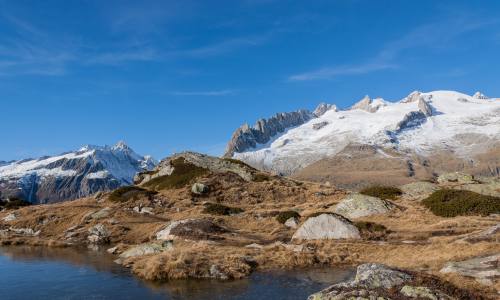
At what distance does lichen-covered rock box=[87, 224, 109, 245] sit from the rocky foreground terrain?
0.15 m

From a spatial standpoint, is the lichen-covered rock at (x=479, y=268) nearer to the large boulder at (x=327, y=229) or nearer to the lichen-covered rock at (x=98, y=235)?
the large boulder at (x=327, y=229)

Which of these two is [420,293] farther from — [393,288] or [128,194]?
[128,194]

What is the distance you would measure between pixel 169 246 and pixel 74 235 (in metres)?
22.0

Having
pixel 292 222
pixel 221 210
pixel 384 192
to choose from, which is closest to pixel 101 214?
pixel 221 210

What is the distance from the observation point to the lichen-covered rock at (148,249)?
40.8 metres

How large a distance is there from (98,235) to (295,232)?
2439 cm

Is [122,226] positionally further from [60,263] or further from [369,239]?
[369,239]

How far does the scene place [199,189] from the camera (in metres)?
79.7

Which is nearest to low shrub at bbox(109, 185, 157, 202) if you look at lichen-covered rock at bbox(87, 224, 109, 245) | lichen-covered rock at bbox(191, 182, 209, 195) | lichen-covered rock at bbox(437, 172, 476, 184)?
lichen-covered rock at bbox(191, 182, 209, 195)

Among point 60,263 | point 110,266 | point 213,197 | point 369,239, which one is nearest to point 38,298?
point 110,266

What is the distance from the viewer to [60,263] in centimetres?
4191

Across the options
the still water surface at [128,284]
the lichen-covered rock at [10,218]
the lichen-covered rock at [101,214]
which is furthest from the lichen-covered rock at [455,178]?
the lichen-covered rock at [10,218]

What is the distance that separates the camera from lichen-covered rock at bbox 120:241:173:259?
40.8 m

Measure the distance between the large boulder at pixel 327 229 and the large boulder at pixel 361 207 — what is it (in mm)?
7522
